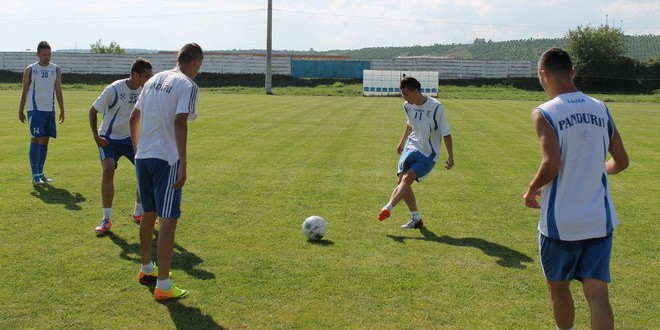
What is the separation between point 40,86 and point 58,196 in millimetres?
2429

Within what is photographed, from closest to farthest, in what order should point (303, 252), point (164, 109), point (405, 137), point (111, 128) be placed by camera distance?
point (164, 109) < point (303, 252) < point (111, 128) < point (405, 137)

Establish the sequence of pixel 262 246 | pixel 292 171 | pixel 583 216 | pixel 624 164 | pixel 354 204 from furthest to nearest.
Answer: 1. pixel 292 171
2. pixel 354 204
3. pixel 262 246
4. pixel 624 164
5. pixel 583 216

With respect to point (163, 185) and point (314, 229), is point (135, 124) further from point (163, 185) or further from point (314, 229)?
point (314, 229)

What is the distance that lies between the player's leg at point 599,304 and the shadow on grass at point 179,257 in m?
3.50

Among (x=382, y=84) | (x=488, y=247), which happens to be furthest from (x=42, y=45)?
(x=382, y=84)

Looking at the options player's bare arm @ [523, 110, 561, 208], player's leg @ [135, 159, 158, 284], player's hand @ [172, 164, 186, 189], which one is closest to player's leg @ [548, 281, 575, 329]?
player's bare arm @ [523, 110, 561, 208]

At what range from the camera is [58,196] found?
10156 millimetres

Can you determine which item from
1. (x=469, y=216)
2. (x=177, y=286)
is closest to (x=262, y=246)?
(x=177, y=286)

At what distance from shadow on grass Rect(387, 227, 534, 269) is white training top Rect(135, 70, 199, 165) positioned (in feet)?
10.8

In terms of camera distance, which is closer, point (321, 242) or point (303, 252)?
point (303, 252)

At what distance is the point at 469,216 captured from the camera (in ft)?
30.8

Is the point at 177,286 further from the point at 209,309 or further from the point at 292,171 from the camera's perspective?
the point at 292,171

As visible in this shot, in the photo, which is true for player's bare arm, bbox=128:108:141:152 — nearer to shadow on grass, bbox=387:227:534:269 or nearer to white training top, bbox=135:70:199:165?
white training top, bbox=135:70:199:165

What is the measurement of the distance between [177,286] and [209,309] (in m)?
0.68
